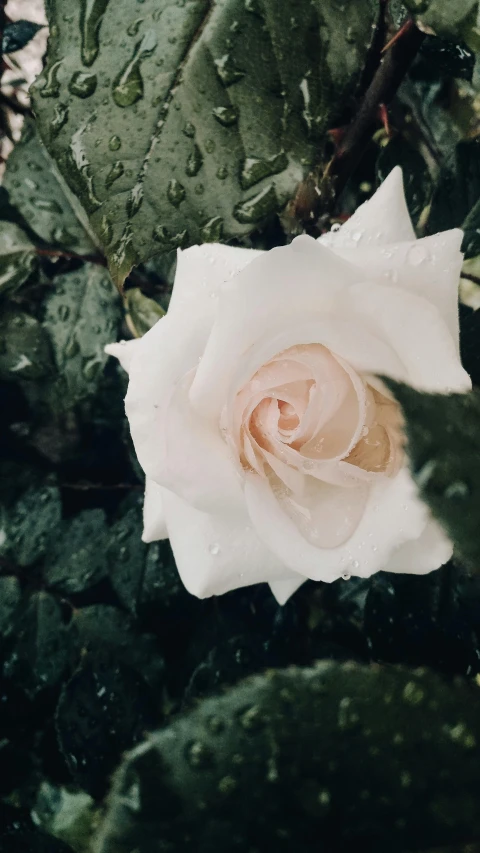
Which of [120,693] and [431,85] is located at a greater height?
[431,85]

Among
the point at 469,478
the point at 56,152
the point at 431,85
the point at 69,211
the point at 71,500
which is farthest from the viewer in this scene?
the point at 71,500

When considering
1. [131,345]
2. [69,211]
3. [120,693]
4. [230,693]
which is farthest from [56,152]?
[120,693]

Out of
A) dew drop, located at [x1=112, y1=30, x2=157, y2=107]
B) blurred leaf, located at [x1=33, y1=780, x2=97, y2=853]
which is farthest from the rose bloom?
blurred leaf, located at [x1=33, y1=780, x2=97, y2=853]

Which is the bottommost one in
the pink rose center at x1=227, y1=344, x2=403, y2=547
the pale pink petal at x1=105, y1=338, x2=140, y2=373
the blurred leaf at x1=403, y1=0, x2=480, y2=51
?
the pale pink petal at x1=105, y1=338, x2=140, y2=373

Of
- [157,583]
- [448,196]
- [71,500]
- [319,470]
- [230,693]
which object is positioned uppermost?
[448,196]

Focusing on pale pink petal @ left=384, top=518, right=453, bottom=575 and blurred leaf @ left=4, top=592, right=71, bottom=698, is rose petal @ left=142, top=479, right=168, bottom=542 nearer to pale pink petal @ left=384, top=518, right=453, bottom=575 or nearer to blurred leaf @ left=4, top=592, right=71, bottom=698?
pale pink petal @ left=384, top=518, right=453, bottom=575

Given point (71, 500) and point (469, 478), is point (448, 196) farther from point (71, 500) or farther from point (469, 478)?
point (71, 500)
